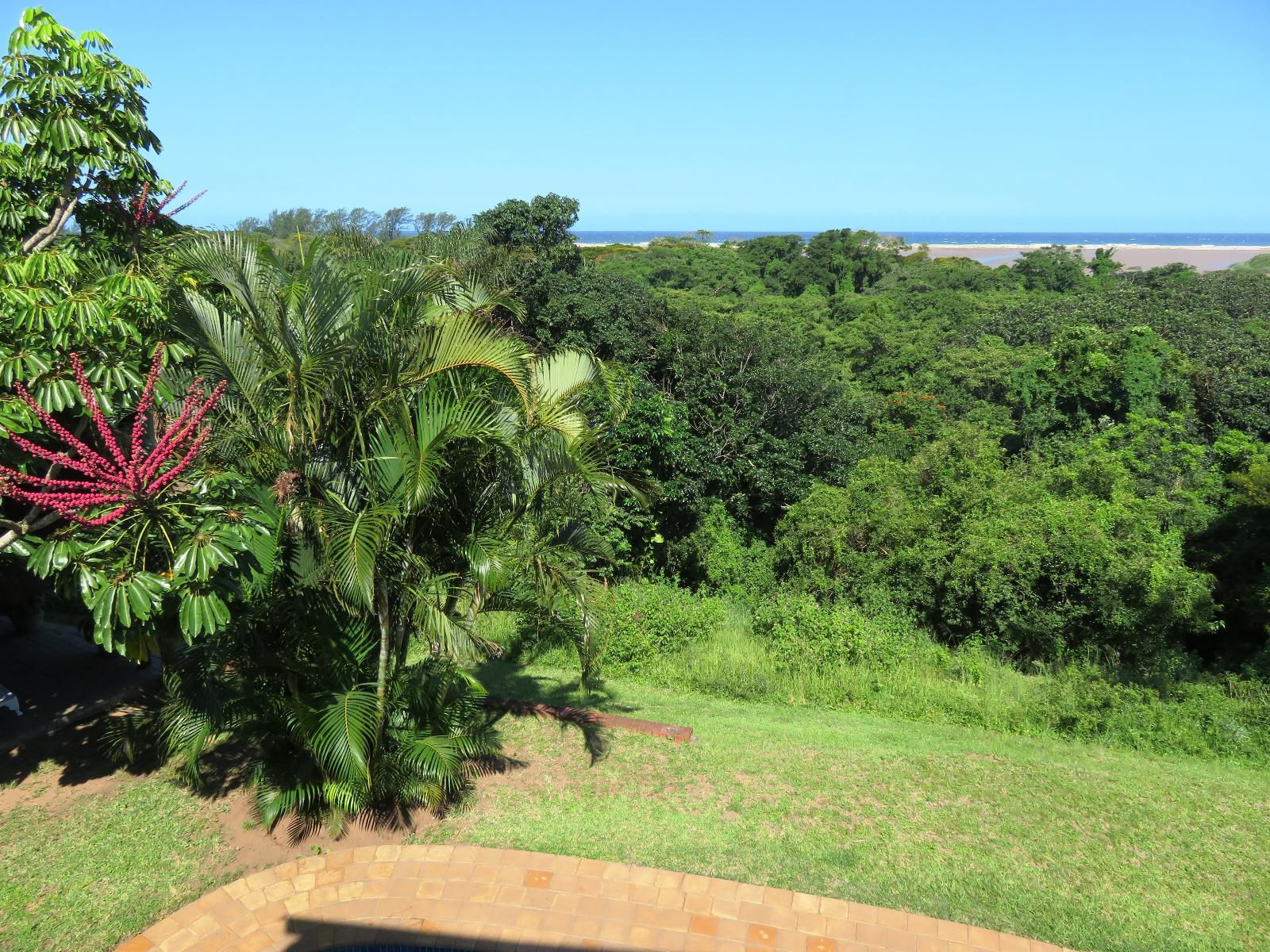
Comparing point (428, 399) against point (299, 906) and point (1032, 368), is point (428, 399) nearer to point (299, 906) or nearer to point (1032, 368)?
point (299, 906)

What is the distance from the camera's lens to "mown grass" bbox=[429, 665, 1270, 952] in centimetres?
531

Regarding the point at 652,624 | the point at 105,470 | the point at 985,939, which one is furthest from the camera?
the point at 652,624

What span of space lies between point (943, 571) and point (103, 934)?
32.8 feet

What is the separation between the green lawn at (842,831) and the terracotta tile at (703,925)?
448 millimetres

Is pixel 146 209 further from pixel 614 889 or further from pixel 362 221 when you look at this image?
pixel 362 221

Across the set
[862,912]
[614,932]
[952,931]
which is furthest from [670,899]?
[952,931]

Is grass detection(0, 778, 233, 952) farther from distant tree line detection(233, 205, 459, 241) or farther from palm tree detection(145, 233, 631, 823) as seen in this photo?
distant tree line detection(233, 205, 459, 241)

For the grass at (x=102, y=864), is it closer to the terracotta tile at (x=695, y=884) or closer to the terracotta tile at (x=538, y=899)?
the terracotta tile at (x=538, y=899)

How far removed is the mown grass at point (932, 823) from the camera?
5312 mm

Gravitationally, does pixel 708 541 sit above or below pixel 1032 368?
below

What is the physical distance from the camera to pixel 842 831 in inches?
238

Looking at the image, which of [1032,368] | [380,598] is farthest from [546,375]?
[1032,368]

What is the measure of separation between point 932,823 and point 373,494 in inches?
175

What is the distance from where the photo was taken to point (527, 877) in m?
5.63
